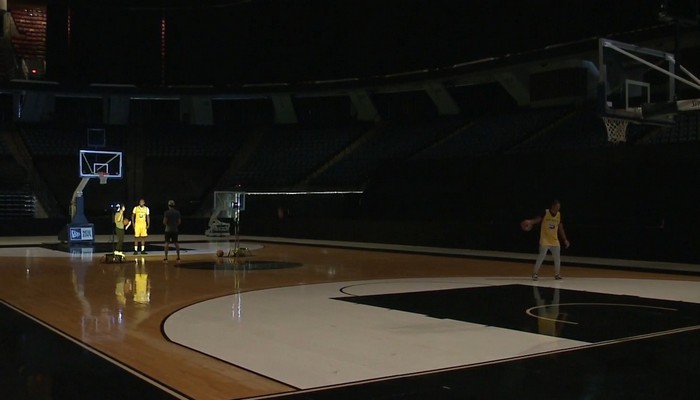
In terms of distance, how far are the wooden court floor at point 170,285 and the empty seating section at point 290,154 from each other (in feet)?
39.5

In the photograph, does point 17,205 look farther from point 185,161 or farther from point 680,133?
point 680,133

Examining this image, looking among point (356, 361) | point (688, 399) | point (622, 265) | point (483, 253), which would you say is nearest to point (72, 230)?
point (483, 253)

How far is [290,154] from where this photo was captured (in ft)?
127

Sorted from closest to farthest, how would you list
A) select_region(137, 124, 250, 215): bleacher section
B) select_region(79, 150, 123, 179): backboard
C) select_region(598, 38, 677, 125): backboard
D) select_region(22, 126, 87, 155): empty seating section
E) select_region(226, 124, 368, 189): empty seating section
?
1. select_region(598, 38, 677, 125): backboard
2. select_region(79, 150, 123, 179): backboard
3. select_region(226, 124, 368, 189): empty seating section
4. select_region(22, 126, 87, 155): empty seating section
5. select_region(137, 124, 250, 215): bleacher section

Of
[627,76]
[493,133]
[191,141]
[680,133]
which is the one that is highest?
[191,141]

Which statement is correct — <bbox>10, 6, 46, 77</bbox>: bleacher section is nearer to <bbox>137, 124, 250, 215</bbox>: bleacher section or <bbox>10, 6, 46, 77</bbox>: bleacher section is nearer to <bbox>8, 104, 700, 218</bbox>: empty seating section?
<bbox>8, 104, 700, 218</bbox>: empty seating section

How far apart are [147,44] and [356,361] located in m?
35.9

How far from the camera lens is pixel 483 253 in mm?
22219

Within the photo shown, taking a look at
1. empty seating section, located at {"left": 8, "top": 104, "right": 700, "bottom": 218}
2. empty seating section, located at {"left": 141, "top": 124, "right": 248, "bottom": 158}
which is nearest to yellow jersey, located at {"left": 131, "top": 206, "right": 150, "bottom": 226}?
empty seating section, located at {"left": 8, "top": 104, "right": 700, "bottom": 218}

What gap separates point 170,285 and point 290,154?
26011 millimetres

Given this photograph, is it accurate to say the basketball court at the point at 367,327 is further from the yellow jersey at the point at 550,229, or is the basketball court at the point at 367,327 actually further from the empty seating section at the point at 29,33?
the empty seating section at the point at 29,33

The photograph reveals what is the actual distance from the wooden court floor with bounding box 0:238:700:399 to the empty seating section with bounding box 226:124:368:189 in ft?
39.5

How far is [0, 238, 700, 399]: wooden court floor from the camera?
6.17m

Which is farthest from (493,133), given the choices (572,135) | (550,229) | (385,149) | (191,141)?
(191,141)
